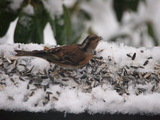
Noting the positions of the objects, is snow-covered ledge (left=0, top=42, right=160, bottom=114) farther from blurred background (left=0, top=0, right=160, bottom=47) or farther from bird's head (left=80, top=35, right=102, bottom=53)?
blurred background (left=0, top=0, right=160, bottom=47)

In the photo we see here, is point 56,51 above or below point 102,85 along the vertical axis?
above

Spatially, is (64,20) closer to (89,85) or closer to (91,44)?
(91,44)

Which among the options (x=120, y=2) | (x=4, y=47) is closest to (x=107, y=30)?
(x=120, y=2)

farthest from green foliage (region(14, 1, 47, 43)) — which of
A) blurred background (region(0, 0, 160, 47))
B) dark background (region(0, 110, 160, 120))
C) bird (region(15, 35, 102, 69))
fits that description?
dark background (region(0, 110, 160, 120))

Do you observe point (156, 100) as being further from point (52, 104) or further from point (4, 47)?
point (4, 47)

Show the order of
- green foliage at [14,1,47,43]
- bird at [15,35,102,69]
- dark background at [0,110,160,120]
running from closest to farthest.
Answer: dark background at [0,110,160,120], bird at [15,35,102,69], green foliage at [14,1,47,43]

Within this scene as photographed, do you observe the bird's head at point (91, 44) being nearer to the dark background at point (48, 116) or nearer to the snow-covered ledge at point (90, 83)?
the snow-covered ledge at point (90, 83)

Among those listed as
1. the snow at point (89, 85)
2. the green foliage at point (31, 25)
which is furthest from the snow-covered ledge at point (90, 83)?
the green foliage at point (31, 25)
